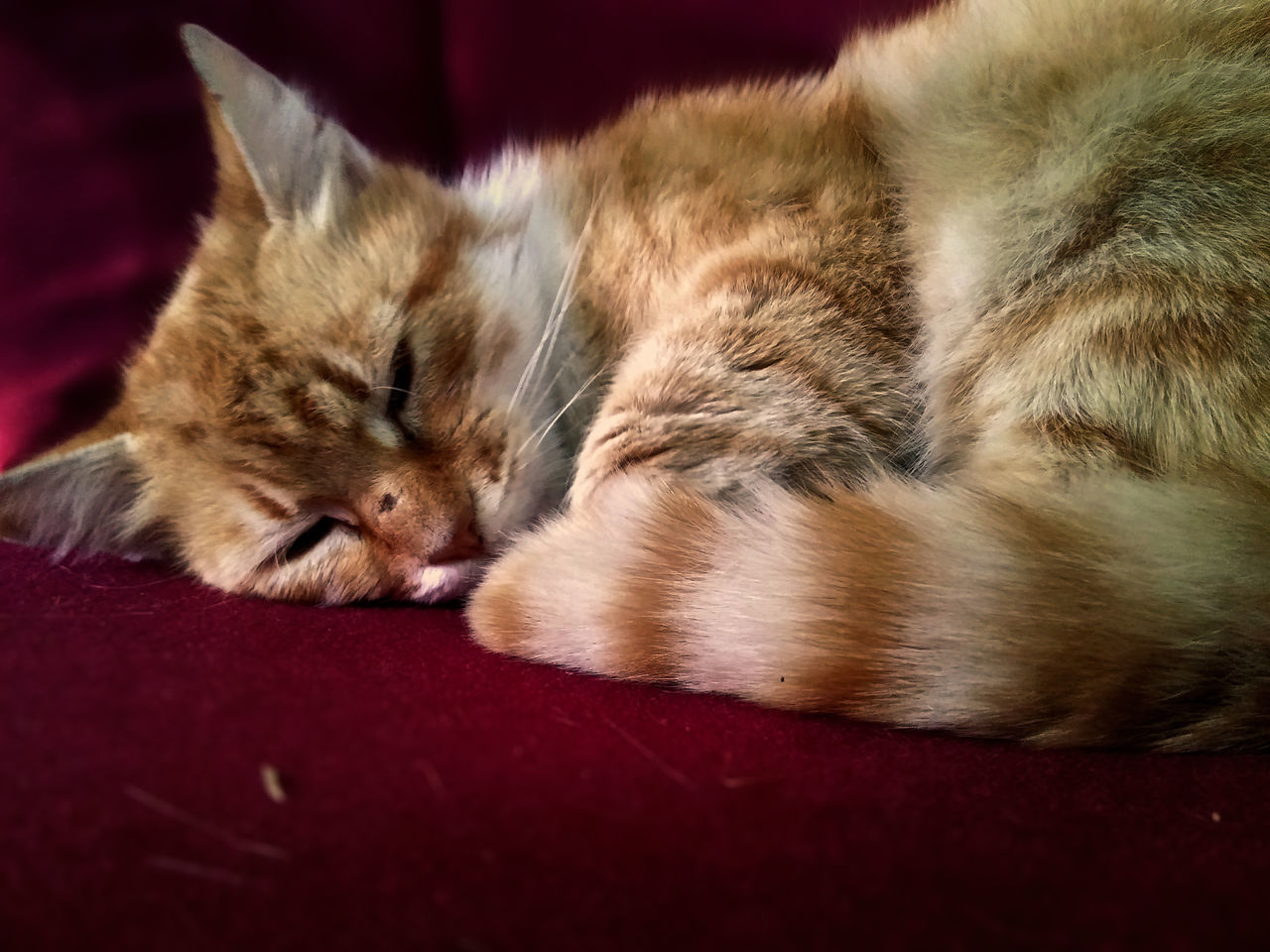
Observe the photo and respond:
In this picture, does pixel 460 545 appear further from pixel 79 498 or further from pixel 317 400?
pixel 79 498

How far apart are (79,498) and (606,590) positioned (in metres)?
0.73

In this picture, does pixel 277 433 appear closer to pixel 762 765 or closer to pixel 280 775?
pixel 280 775

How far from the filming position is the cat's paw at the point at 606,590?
0.76m

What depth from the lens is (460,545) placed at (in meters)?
0.98

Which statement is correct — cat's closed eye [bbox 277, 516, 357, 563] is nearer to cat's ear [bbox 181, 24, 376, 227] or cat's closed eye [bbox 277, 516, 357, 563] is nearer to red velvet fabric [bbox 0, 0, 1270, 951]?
red velvet fabric [bbox 0, 0, 1270, 951]

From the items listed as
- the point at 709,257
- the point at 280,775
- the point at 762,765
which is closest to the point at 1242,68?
the point at 709,257

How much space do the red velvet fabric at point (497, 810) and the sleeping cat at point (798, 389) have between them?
62 mm

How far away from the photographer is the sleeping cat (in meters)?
0.70

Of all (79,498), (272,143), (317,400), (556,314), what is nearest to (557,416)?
(556,314)

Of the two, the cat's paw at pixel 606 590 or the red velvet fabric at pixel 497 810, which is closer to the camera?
the red velvet fabric at pixel 497 810

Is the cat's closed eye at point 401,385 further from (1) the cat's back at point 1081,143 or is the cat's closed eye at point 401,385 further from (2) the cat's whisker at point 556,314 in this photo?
(1) the cat's back at point 1081,143

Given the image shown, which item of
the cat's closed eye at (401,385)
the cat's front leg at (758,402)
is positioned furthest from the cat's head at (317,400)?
the cat's front leg at (758,402)

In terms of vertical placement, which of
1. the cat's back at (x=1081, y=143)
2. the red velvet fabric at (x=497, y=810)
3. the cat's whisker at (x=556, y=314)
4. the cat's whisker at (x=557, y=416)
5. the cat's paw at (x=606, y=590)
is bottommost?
the red velvet fabric at (x=497, y=810)

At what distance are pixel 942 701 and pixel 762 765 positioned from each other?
17 centimetres
